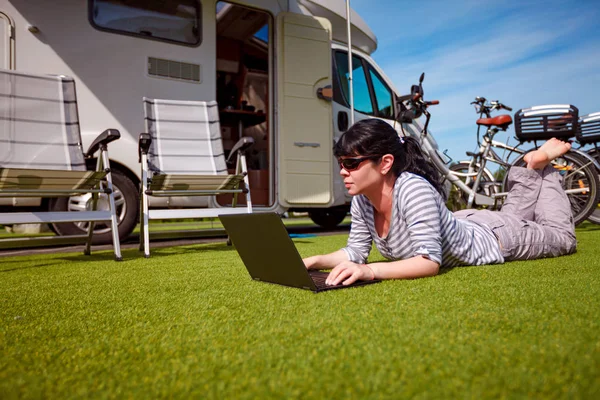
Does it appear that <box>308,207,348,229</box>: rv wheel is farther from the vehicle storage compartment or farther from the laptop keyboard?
the laptop keyboard

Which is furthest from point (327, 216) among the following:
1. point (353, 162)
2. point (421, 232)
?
point (421, 232)

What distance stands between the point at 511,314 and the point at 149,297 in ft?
3.70

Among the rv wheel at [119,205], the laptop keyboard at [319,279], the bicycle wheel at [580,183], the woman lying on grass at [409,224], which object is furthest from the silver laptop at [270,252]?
the bicycle wheel at [580,183]

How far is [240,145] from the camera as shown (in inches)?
140

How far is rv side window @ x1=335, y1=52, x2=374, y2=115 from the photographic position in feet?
18.0

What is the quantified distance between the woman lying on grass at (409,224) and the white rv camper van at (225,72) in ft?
8.44

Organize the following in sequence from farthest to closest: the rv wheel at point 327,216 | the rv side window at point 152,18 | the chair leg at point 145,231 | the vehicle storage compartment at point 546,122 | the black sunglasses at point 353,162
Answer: the rv wheel at point 327,216, the vehicle storage compartment at point 546,122, the rv side window at point 152,18, the chair leg at point 145,231, the black sunglasses at point 353,162

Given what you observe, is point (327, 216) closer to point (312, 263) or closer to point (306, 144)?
point (306, 144)

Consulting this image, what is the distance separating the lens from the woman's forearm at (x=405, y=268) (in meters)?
1.65

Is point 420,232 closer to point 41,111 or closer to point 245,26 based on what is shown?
point 41,111

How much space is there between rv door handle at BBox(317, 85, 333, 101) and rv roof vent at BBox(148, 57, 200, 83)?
4.14ft

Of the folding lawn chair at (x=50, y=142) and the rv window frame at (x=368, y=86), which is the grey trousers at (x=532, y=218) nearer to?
the folding lawn chair at (x=50, y=142)

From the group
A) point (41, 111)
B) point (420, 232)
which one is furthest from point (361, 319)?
point (41, 111)

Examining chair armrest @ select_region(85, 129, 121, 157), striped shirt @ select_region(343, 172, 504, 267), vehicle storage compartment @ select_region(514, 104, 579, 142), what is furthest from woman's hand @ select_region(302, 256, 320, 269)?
vehicle storage compartment @ select_region(514, 104, 579, 142)
